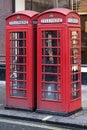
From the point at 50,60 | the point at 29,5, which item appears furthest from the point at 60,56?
the point at 29,5

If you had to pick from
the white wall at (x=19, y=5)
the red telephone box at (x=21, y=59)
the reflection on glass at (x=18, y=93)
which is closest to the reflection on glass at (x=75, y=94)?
the red telephone box at (x=21, y=59)

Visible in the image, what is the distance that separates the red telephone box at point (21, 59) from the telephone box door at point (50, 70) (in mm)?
228

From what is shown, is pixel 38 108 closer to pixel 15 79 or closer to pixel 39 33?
pixel 15 79

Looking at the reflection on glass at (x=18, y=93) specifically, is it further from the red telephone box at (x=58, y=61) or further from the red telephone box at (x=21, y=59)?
the red telephone box at (x=58, y=61)

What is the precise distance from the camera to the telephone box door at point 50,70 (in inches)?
354

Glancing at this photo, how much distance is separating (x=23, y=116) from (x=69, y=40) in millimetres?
2008

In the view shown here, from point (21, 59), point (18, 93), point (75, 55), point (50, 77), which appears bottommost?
point (18, 93)

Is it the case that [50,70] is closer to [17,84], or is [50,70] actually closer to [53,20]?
[17,84]

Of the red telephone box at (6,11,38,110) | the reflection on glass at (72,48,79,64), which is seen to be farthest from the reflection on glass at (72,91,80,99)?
the red telephone box at (6,11,38,110)

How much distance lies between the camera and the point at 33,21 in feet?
30.8

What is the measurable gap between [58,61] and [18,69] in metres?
1.14

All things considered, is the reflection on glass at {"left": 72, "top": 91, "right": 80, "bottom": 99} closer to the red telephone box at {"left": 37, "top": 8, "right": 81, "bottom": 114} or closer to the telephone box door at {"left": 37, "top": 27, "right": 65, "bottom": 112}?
the red telephone box at {"left": 37, "top": 8, "right": 81, "bottom": 114}

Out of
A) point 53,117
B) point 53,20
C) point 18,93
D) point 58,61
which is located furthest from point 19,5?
point 53,117

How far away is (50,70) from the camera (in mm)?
9164
